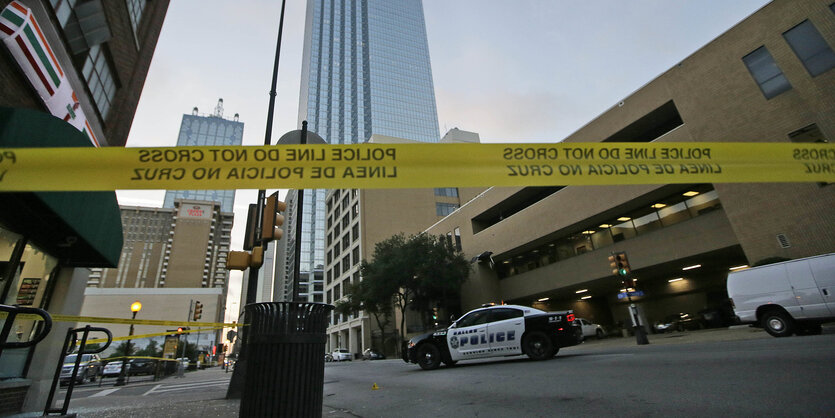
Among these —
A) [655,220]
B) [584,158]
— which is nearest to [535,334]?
[584,158]

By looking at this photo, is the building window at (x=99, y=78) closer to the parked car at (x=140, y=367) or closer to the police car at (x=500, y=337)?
the police car at (x=500, y=337)

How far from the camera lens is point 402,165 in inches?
139

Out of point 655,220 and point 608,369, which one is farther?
point 655,220

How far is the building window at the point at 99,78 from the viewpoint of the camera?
27.3 feet

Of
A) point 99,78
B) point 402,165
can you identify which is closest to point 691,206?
point 402,165

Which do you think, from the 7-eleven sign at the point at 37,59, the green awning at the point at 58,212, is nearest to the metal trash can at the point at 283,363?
the green awning at the point at 58,212

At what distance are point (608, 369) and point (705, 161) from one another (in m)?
4.19

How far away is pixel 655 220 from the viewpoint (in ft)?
79.7

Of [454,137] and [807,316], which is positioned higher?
[454,137]

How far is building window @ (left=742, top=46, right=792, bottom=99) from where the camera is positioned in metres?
17.4

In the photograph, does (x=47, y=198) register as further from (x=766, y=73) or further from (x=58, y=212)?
(x=766, y=73)

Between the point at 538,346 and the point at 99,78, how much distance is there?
12.8 m

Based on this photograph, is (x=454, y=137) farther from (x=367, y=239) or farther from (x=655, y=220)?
(x=655, y=220)

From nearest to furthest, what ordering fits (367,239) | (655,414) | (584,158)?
(655,414) → (584,158) → (367,239)
